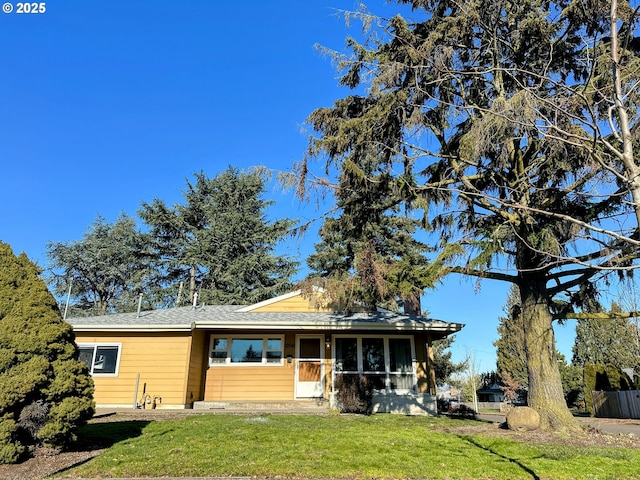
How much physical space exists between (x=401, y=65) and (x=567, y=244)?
4811 mm

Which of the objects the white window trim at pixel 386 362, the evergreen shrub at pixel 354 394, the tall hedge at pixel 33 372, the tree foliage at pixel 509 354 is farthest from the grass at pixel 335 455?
the tree foliage at pixel 509 354

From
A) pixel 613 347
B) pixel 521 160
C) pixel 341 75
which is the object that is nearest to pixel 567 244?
pixel 521 160

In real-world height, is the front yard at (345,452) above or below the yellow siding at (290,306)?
below

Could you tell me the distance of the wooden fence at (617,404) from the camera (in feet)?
53.9

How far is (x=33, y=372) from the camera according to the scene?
5551 millimetres

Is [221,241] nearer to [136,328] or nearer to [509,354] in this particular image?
[136,328]

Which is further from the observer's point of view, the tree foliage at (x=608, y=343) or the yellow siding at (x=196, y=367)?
the tree foliage at (x=608, y=343)

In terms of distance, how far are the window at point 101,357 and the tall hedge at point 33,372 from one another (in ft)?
25.7

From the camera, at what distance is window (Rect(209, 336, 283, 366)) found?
1400 cm

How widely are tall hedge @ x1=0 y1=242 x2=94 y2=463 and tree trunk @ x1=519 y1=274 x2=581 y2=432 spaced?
8.71 metres

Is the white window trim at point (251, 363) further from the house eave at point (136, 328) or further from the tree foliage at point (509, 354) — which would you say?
the tree foliage at point (509, 354)

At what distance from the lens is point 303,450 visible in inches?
236

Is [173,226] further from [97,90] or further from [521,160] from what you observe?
[521,160]

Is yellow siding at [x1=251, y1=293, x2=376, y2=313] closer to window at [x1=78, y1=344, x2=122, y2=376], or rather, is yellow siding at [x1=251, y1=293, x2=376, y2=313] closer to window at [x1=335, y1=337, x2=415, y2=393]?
window at [x1=335, y1=337, x2=415, y2=393]
